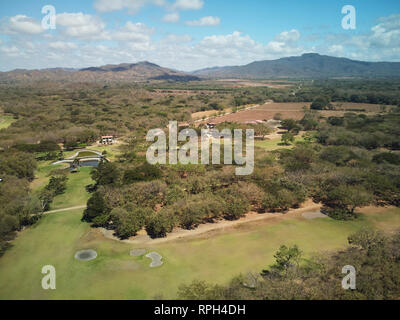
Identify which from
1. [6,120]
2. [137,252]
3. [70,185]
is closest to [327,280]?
[137,252]

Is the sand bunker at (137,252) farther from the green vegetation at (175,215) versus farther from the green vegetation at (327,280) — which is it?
the green vegetation at (327,280)

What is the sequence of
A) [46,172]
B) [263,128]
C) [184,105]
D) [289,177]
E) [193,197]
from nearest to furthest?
[193,197]
[289,177]
[46,172]
[263,128]
[184,105]

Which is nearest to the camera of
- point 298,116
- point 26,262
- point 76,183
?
point 26,262

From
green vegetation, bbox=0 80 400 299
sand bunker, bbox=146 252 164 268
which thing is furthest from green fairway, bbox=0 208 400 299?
sand bunker, bbox=146 252 164 268

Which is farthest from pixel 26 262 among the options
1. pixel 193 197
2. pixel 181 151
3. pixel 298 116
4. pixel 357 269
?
pixel 298 116

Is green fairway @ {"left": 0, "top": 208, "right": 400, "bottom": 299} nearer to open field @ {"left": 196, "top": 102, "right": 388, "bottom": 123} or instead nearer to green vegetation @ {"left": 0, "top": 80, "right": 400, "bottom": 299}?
green vegetation @ {"left": 0, "top": 80, "right": 400, "bottom": 299}

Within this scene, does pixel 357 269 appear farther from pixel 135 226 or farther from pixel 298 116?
pixel 298 116

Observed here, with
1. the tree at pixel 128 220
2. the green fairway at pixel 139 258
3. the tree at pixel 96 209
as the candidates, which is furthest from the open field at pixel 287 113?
the tree at pixel 128 220

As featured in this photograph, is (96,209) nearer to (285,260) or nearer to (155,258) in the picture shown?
(155,258)
